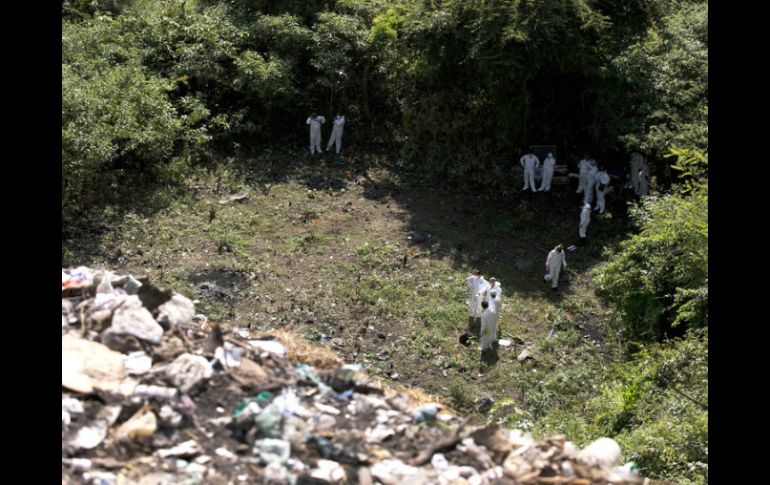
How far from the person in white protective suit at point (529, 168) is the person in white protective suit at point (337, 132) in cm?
438

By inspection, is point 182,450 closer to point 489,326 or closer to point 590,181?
point 489,326

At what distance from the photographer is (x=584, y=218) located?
17.4m

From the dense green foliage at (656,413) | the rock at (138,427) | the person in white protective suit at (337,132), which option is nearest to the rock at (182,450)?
the rock at (138,427)

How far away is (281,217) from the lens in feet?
58.2

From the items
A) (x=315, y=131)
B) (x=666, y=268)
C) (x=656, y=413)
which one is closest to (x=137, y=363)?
(x=656, y=413)

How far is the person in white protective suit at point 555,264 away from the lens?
15859 millimetres

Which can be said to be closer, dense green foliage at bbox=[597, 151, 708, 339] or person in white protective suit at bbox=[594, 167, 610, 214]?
dense green foliage at bbox=[597, 151, 708, 339]

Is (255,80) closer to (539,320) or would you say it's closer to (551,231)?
(551,231)

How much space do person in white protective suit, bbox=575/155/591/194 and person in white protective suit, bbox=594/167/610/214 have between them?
12.6 inches

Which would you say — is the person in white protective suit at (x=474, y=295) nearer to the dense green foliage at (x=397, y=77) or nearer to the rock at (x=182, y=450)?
the dense green foliage at (x=397, y=77)

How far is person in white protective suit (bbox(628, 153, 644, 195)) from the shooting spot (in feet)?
62.9

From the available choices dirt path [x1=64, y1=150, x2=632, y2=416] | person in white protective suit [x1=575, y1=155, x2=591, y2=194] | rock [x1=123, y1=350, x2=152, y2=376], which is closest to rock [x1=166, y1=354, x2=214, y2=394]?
rock [x1=123, y1=350, x2=152, y2=376]

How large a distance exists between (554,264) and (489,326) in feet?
8.57

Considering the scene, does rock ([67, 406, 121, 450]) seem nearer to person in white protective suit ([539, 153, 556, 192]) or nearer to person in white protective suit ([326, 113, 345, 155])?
person in white protective suit ([539, 153, 556, 192])
